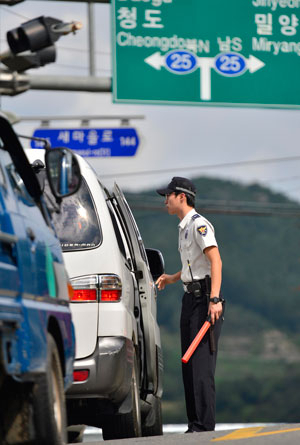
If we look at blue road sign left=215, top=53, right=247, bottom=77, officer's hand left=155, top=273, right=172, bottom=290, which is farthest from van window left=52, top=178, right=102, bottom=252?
blue road sign left=215, top=53, right=247, bottom=77

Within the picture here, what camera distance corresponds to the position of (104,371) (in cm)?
778

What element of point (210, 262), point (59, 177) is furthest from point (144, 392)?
point (59, 177)

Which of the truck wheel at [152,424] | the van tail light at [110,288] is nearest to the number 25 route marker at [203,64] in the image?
the truck wheel at [152,424]

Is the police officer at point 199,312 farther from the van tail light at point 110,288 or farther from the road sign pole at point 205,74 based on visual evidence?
the road sign pole at point 205,74

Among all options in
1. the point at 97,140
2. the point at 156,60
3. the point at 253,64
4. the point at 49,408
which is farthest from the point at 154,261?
the point at 97,140

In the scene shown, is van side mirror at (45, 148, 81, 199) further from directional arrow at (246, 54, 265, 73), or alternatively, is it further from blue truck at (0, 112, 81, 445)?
directional arrow at (246, 54, 265, 73)

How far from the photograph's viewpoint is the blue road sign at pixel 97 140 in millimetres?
20094

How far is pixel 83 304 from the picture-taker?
25.8ft

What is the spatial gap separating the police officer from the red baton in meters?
0.06

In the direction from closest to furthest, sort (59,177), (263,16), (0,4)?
(59,177)
(0,4)
(263,16)

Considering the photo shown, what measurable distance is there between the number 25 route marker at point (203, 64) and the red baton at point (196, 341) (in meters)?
9.52

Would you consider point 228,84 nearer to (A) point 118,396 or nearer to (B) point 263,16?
(B) point 263,16

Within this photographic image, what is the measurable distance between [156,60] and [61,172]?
38.9 ft

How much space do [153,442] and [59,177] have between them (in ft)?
6.47
